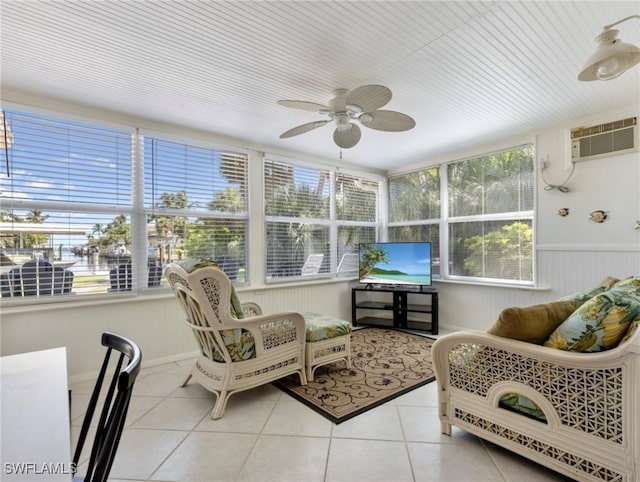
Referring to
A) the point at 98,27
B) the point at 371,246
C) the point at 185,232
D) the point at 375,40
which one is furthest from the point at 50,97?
the point at 371,246

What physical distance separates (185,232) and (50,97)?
1567mm

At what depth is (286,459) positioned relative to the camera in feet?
5.69

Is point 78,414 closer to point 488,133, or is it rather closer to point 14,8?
point 14,8

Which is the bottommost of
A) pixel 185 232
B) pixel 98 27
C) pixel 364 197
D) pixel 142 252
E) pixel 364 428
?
pixel 364 428

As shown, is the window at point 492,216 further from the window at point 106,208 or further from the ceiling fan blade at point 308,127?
the window at point 106,208

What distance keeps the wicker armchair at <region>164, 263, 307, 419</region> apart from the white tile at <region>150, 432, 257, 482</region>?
25cm

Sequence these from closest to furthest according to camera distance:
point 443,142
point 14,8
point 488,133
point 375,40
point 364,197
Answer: point 14,8
point 375,40
point 488,133
point 443,142
point 364,197

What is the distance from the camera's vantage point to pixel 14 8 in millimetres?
1671

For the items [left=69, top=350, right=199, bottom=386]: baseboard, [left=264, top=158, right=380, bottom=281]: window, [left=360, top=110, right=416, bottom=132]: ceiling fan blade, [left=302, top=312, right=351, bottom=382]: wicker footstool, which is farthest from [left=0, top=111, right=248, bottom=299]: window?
[left=360, top=110, right=416, bottom=132]: ceiling fan blade

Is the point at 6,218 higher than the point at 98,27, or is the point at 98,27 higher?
the point at 98,27

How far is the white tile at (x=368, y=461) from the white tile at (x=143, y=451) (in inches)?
36.6

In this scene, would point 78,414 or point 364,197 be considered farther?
point 364,197

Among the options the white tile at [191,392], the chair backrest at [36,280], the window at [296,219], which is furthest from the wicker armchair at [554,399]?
the chair backrest at [36,280]

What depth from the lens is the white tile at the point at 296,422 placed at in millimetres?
1992
